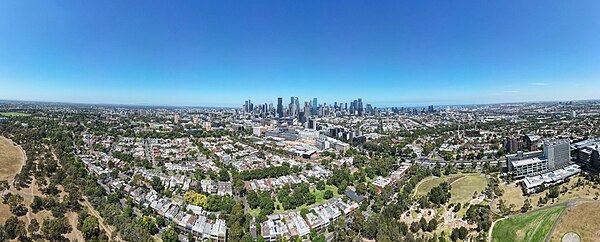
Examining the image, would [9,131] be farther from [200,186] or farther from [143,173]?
[200,186]

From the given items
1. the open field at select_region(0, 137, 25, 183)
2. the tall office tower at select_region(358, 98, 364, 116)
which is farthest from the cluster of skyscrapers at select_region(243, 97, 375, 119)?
the open field at select_region(0, 137, 25, 183)

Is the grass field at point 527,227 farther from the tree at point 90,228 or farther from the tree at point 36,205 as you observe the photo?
the tree at point 36,205


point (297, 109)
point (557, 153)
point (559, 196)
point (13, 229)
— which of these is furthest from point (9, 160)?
point (297, 109)

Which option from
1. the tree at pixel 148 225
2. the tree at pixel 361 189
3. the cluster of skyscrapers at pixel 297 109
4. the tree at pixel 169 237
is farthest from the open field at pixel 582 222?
the cluster of skyscrapers at pixel 297 109

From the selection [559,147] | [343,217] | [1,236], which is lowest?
[343,217]

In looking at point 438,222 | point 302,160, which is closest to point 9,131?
point 302,160

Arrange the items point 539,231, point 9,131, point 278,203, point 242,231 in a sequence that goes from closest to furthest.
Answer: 1. point 539,231
2. point 242,231
3. point 278,203
4. point 9,131
